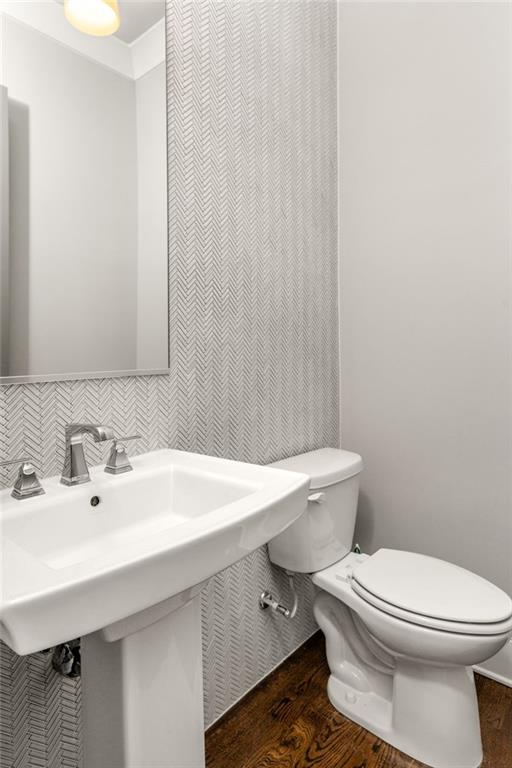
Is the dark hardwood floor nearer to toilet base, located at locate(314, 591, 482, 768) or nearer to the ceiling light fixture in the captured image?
toilet base, located at locate(314, 591, 482, 768)

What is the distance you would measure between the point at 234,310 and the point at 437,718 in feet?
3.97

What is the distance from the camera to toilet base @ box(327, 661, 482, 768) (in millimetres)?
1142

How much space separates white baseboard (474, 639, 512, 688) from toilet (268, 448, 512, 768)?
383 mm

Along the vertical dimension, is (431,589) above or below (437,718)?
above

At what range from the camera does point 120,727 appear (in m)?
0.72

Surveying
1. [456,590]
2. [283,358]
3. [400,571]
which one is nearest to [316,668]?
[400,571]

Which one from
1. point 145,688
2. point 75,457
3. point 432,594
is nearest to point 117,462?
point 75,457

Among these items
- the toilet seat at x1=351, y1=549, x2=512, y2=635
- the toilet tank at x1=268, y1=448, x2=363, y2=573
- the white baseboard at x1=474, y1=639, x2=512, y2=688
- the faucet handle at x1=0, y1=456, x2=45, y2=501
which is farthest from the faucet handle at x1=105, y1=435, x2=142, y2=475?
the white baseboard at x1=474, y1=639, x2=512, y2=688

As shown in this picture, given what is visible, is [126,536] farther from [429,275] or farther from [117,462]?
[429,275]

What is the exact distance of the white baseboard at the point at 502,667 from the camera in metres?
1.47

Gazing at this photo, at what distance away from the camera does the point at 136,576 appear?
0.54 meters

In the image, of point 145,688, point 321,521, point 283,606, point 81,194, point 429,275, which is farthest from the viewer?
point 429,275

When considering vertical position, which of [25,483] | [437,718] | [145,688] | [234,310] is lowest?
[437,718]

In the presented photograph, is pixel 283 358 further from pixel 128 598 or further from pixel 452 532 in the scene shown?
pixel 128 598
